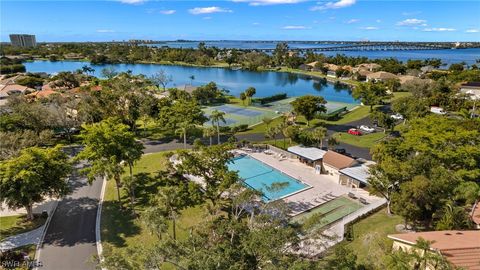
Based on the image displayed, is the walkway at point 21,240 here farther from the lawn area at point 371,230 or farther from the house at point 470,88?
the house at point 470,88

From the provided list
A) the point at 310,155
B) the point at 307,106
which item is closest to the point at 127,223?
the point at 310,155

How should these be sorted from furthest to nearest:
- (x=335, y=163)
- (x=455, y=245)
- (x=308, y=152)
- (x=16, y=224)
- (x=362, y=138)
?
(x=362, y=138) < (x=308, y=152) < (x=335, y=163) < (x=16, y=224) < (x=455, y=245)

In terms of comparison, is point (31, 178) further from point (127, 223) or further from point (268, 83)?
point (268, 83)

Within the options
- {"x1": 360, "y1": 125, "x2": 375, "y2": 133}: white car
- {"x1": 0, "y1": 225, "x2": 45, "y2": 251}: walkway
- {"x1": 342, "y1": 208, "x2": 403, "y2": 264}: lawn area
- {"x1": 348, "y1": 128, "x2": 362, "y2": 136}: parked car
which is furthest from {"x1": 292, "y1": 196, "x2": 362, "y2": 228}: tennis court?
{"x1": 360, "y1": 125, "x2": 375, "y2": 133}: white car

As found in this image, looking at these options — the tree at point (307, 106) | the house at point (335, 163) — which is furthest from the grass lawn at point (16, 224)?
the tree at point (307, 106)

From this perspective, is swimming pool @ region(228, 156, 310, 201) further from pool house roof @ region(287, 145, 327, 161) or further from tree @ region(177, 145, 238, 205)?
tree @ region(177, 145, 238, 205)

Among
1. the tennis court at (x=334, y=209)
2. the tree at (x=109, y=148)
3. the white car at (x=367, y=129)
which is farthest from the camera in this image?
the white car at (x=367, y=129)

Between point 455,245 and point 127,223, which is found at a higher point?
point 455,245
